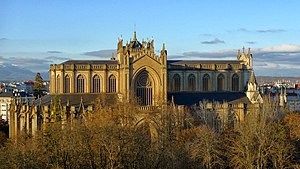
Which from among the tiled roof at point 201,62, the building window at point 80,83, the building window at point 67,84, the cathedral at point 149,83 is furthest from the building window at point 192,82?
the building window at point 67,84

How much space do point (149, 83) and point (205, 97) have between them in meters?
9.66

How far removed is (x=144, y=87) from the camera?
82.8 metres

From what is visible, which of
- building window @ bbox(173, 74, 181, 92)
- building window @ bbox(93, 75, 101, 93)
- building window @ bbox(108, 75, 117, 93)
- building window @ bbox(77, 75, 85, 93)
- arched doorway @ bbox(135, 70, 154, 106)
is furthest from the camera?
building window @ bbox(173, 74, 181, 92)

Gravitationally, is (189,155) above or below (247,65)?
below

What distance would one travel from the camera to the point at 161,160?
49.5 m

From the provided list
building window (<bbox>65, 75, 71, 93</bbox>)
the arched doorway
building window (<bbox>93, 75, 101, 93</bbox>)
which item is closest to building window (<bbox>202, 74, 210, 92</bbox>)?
the arched doorway

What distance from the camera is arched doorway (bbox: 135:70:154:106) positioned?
82.6 metres

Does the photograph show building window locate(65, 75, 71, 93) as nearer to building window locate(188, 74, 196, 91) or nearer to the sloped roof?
the sloped roof

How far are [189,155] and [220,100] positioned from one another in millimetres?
32538

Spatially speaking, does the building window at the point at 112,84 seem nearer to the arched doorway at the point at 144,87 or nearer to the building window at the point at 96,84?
the building window at the point at 96,84

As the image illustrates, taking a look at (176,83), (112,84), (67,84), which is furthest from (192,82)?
(67,84)

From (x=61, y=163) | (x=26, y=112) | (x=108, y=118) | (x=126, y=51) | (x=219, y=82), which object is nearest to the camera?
(x=61, y=163)

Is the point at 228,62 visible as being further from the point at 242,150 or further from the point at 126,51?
the point at 242,150

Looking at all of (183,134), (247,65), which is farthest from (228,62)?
(183,134)
